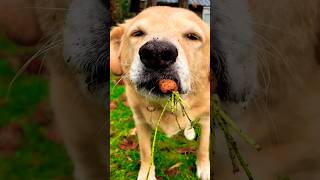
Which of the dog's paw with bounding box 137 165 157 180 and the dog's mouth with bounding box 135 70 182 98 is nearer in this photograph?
the dog's mouth with bounding box 135 70 182 98

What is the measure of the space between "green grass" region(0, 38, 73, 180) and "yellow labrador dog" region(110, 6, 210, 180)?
347 mm

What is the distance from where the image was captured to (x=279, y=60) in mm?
2502

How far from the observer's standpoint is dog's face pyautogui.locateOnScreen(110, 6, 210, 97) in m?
2.37

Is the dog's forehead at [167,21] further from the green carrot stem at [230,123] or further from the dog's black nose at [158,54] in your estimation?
the green carrot stem at [230,123]

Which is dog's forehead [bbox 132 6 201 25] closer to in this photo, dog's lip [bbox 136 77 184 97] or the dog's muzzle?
the dog's muzzle

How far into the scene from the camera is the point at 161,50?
235 cm

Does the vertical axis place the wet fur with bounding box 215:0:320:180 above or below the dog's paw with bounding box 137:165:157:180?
above

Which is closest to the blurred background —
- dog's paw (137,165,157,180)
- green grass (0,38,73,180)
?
green grass (0,38,73,180)

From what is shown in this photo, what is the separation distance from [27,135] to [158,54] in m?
0.63

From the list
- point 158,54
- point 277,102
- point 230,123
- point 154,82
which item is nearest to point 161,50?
point 158,54

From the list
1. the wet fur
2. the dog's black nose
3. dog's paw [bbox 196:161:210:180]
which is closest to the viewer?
the dog's black nose

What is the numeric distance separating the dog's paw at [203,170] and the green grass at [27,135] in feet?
1.91

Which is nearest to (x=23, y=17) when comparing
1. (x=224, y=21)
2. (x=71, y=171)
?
(x=71, y=171)

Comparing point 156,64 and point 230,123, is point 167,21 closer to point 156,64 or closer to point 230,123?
point 156,64
